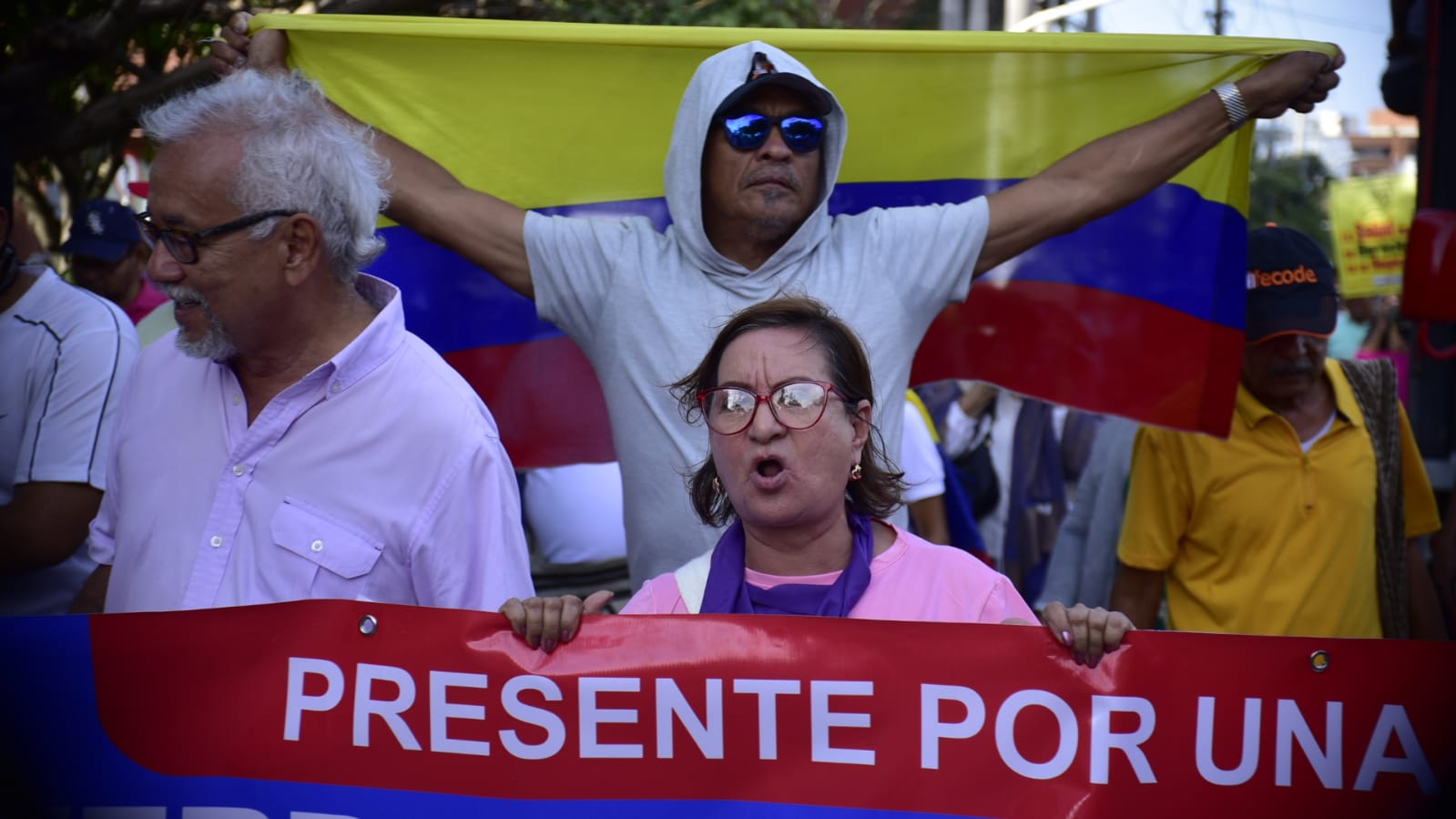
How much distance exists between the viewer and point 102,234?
628 cm

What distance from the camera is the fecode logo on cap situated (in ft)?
13.4

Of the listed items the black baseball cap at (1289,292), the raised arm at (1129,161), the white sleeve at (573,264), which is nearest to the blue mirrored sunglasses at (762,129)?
the white sleeve at (573,264)

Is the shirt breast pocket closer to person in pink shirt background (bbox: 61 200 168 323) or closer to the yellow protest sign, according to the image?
person in pink shirt background (bbox: 61 200 168 323)

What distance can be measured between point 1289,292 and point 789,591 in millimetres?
2203

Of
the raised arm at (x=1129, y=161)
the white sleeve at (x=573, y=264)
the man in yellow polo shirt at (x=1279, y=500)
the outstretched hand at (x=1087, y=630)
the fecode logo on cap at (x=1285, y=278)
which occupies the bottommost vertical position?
the man in yellow polo shirt at (x=1279, y=500)

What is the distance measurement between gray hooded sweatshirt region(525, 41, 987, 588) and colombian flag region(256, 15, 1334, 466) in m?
0.60

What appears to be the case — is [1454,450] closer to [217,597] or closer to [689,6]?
[217,597]

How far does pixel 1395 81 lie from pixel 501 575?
4298 millimetres

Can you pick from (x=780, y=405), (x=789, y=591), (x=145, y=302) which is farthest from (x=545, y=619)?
(x=145, y=302)

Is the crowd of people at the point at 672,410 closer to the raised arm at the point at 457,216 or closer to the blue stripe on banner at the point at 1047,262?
the raised arm at the point at 457,216

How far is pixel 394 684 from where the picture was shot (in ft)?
8.34

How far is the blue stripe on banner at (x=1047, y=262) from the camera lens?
4121 millimetres

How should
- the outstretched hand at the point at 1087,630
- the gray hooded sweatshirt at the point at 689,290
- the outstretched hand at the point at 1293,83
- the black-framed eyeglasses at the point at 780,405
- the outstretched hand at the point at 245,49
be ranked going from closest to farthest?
the outstretched hand at the point at 1087,630 → the black-framed eyeglasses at the point at 780,405 → the gray hooded sweatshirt at the point at 689,290 → the outstretched hand at the point at 245,49 → the outstretched hand at the point at 1293,83

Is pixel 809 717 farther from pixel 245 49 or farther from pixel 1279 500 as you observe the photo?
pixel 245 49
